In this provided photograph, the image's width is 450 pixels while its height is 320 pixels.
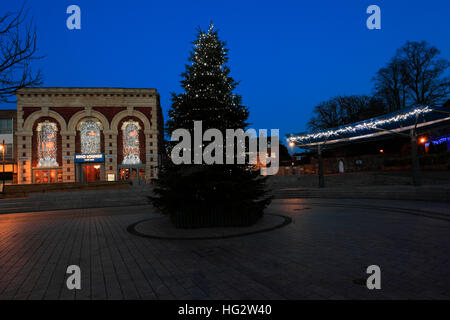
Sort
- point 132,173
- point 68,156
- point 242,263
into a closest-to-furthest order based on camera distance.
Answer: point 242,263 < point 68,156 < point 132,173

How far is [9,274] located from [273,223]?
8.31 meters

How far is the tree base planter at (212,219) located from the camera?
32.9 ft

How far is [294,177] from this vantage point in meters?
31.8

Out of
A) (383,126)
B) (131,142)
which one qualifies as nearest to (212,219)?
(383,126)

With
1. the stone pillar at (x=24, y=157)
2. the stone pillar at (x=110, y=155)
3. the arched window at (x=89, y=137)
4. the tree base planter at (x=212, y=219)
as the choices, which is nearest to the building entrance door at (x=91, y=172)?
the stone pillar at (x=110, y=155)

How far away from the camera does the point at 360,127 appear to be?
25484 mm

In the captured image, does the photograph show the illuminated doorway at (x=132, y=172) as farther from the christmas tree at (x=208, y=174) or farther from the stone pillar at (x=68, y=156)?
the christmas tree at (x=208, y=174)

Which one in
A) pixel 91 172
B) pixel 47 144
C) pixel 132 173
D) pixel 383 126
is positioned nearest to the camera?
pixel 383 126

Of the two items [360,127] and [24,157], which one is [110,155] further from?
[360,127]

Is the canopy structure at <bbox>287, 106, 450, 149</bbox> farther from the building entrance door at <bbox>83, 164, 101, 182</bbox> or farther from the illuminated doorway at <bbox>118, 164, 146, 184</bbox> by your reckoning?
the building entrance door at <bbox>83, 164, 101, 182</bbox>

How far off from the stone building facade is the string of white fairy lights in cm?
2258

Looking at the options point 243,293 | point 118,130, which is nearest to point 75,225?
point 243,293

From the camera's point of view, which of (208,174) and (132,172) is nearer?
(208,174)

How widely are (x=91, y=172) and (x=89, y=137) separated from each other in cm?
550
